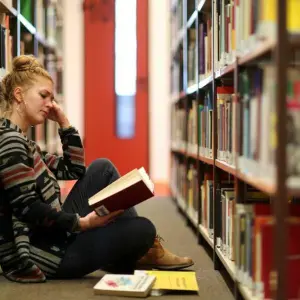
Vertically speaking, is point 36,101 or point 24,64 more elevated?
point 24,64

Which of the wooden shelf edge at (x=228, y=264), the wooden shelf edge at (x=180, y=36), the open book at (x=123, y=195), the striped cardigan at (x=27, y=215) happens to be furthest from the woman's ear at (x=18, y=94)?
the wooden shelf edge at (x=180, y=36)

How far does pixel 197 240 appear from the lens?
3.25 m

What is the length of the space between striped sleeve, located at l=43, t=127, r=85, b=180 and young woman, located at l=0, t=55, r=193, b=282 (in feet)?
0.33

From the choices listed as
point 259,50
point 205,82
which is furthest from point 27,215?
point 205,82

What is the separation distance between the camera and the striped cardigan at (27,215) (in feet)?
6.85

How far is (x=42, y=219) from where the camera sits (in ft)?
6.88

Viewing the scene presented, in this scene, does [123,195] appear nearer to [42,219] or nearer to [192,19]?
[42,219]

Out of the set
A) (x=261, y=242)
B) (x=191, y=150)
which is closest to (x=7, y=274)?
(x=261, y=242)

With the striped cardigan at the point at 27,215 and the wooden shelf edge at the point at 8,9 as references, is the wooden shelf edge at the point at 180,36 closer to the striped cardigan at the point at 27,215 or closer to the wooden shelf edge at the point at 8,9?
the wooden shelf edge at the point at 8,9

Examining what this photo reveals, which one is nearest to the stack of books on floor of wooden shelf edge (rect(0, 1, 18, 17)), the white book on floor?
the white book on floor

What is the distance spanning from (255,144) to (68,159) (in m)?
1.08

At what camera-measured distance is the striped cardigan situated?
6.85 ft

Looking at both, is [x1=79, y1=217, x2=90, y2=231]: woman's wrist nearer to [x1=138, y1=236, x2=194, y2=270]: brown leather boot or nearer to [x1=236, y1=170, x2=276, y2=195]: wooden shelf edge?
[x1=138, y1=236, x2=194, y2=270]: brown leather boot

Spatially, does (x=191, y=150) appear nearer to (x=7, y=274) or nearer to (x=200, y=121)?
(x=200, y=121)
